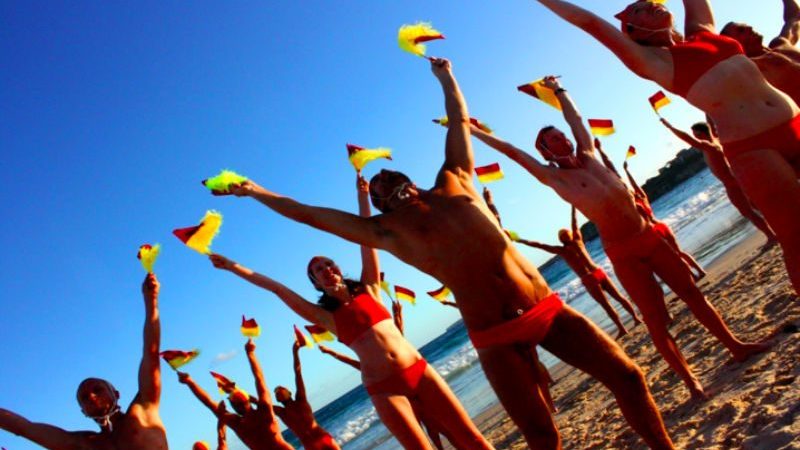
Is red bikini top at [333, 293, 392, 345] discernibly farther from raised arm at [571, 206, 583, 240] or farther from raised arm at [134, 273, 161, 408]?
raised arm at [571, 206, 583, 240]

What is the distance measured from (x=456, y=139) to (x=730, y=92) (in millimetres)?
1746

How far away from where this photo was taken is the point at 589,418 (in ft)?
24.6

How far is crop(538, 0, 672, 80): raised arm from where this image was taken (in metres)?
4.31

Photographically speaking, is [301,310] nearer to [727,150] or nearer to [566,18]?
[566,18]

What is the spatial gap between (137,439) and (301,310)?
1.51m

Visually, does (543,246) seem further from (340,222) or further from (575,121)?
(340,222)

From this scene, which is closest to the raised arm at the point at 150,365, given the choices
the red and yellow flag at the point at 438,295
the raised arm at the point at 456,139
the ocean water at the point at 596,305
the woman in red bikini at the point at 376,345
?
the woman in red bikini at the point at 376,345

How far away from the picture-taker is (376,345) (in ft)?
17.0

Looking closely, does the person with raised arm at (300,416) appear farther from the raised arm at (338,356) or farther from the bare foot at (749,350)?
the bare foot at (749,350)

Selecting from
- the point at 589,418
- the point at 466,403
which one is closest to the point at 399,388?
the point at 589,418

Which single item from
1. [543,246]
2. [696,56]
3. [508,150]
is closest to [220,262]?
[508,150]

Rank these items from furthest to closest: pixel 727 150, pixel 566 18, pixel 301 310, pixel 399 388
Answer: pixel 301 310 < pixel 399 388 < pixel 566 18 < pixel 727 150

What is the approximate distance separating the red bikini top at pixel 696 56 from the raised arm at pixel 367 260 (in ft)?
8.06

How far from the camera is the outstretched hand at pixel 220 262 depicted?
17.2ft
